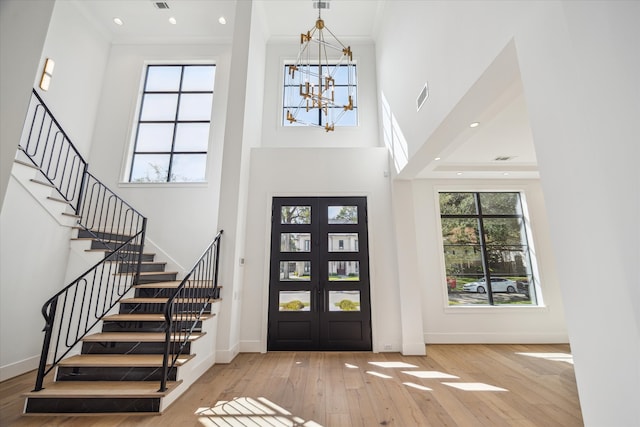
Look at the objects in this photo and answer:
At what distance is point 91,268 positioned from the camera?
319 cm

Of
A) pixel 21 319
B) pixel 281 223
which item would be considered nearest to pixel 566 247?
pixel 281 223

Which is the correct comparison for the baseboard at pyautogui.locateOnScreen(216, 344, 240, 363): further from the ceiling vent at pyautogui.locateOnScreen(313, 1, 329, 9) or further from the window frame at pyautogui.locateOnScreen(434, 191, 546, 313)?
the ceiling vent at pyautogui.locateOnScreen(313, 1, 329, 9)

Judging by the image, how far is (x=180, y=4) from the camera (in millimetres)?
5859

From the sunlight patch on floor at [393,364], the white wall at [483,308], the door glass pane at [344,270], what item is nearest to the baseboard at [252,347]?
the door glass pane at [344,270]

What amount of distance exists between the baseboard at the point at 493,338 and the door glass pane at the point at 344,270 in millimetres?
1860

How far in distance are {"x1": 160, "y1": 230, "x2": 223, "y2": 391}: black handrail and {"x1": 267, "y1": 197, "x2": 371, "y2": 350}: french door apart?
104 centimetres

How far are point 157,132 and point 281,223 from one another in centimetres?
396

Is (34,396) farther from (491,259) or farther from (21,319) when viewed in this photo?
(491,259)

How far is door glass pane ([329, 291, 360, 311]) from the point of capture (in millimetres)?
4629

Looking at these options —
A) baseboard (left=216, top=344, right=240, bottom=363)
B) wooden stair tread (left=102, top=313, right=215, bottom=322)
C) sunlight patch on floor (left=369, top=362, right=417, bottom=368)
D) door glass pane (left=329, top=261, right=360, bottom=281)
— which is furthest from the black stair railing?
sunlight patch on floor (left=369, top=362, right=417, bottom=368)

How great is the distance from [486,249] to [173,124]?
7.50 meters

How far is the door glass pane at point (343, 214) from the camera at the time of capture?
195 inches

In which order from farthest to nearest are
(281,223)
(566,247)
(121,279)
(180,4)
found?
(180,4) → (281,223) → (121,279) → (566,247)

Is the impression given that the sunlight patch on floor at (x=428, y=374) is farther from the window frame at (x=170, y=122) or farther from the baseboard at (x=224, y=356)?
the window frame at (x=170, y=122)
